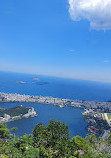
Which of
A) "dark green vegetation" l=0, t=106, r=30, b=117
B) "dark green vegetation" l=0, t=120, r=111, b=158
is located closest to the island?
"dark green vegetation" l=0, t=106, r=30, b=117

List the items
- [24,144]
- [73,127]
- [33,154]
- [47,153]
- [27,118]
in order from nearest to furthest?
1. [33,154]
2. [47,153]
3. [24,144]
4. [73,127]
5. [27,118]

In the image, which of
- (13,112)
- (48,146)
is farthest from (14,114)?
(48,146)

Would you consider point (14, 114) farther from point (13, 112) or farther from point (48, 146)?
point (48, 146)

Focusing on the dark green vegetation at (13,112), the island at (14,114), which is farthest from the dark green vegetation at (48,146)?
the dark green vegetation at (13,112)

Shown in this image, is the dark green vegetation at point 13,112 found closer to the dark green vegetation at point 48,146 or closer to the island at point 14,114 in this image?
the island at point 14,114

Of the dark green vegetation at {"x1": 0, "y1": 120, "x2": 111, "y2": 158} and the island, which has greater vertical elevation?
the dark green vegetation at {"x1": 0, "y1": 120, "x2": 111, "y2": 158}

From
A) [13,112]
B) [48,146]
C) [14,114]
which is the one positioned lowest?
[14,114]

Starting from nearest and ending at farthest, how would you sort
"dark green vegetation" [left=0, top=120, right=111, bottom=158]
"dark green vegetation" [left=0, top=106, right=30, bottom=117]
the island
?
"dark green vegetation" [left=0, top=120, right=111, bottom=158], the island, "dark green vegetation" [left=0, top=106, right=30, bottom=117]

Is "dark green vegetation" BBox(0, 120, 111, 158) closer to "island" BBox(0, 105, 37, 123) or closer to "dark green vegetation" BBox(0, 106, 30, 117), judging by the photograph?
"island" BBox(0, 105, 37, 123)

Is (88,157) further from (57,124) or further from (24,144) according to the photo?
(24,144)

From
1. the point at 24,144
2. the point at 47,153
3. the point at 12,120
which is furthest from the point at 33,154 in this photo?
the point at 12,120

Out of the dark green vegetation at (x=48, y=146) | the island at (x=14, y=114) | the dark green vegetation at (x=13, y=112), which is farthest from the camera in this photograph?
the dark green vegetation at (x=13, y=112)
